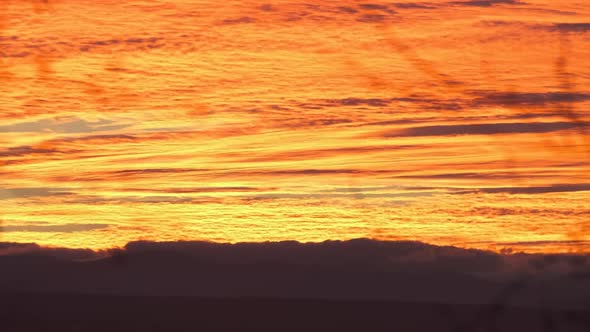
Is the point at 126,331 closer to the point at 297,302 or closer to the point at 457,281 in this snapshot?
the point at 297,302

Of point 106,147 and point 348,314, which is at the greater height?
point 106,147

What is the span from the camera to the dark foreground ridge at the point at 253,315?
5.89 metres

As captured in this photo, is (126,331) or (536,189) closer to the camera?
(126,331)

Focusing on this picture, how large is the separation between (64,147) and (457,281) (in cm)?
268

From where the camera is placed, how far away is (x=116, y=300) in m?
6.00

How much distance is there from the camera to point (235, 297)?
604cm

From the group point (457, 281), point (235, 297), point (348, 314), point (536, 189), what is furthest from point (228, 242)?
point (536, 189)

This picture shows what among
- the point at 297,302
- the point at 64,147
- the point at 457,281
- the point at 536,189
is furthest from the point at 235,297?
the point at 536,189

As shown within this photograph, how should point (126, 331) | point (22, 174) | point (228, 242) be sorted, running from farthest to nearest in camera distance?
point (22, 174), point (228, 242), point (126, 331)

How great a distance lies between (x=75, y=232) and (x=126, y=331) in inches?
42.1

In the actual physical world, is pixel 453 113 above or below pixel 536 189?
above

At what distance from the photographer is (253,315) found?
595cm

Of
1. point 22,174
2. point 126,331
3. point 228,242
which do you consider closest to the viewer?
point 126,331

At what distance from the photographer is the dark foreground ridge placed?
19.3ft
